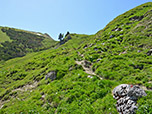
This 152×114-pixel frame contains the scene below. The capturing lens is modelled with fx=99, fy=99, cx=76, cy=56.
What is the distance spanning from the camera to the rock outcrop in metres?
8.75

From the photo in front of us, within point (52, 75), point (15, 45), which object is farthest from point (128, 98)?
point (15, 45)

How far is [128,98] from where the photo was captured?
942cm

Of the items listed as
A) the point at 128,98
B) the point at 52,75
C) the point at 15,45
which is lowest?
the point at 128,98

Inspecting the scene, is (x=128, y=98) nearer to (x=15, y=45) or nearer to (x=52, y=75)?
(x=52, y=75)

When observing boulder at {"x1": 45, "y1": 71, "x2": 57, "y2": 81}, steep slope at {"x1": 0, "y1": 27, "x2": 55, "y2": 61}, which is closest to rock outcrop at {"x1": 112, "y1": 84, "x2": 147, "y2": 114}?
boulder at {"x1": 45, "y1": 71, "x2": 57, "y2": 81}

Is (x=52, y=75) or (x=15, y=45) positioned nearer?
(x=52, y=75)

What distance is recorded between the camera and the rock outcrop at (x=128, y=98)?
875cm

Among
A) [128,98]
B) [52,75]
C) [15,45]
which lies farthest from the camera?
[15,45]

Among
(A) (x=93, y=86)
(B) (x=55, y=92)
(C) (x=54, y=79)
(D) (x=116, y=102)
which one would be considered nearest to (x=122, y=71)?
(A) (x=93, y=86)

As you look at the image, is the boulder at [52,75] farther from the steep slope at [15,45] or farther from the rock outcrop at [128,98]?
the steep slope at [15,45]

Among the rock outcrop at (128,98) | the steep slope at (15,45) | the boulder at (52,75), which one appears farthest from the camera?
the steep slope at (15,45)

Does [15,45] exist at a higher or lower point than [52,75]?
higher

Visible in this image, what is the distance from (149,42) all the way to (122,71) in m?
10.6

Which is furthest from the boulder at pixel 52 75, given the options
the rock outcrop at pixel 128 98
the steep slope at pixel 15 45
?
the steep slope at pixel 15 45
